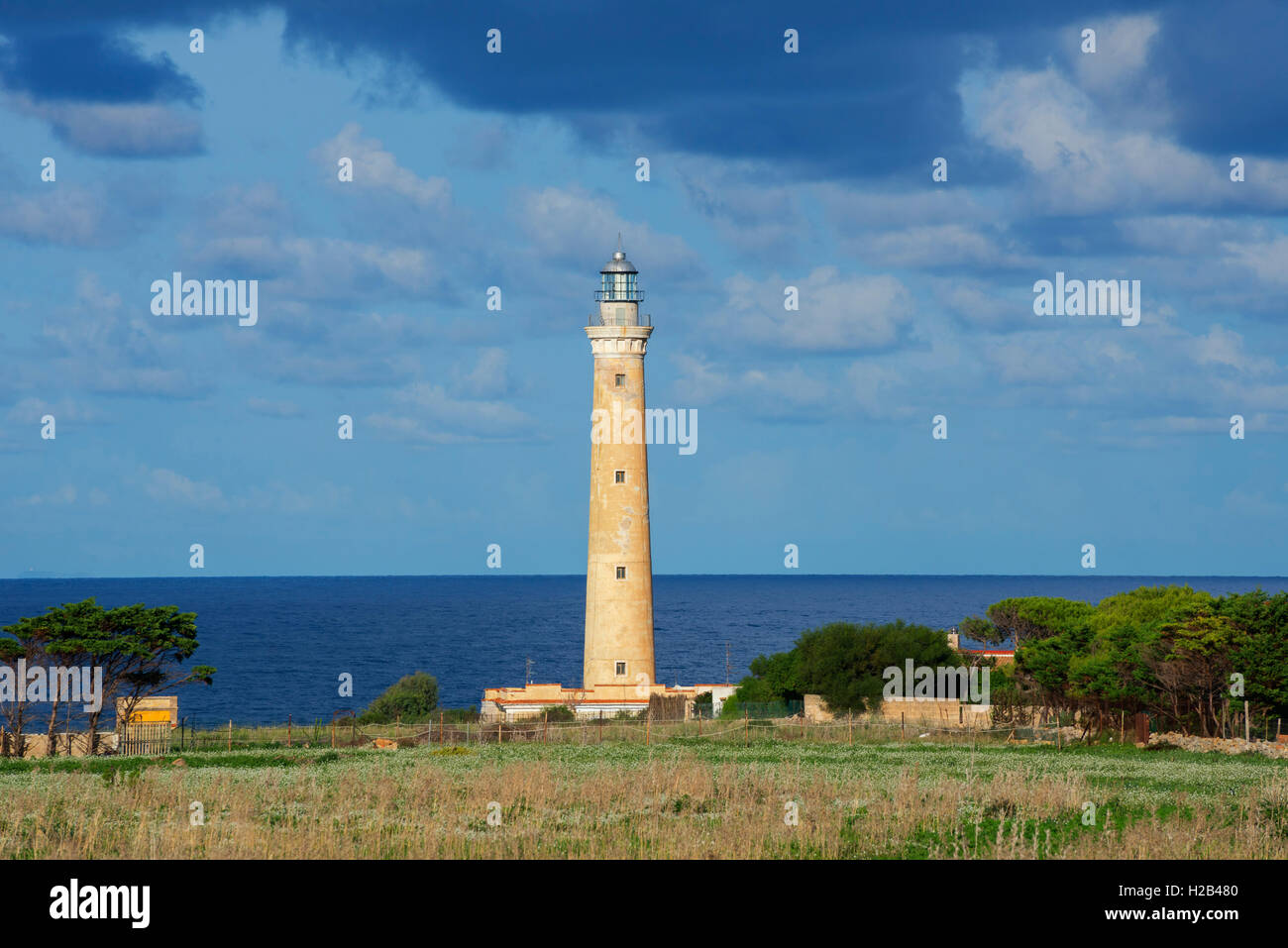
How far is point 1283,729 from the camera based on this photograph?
4509 cm

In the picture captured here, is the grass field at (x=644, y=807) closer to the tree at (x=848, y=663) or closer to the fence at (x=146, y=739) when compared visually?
the fence at (x=146, y=739)

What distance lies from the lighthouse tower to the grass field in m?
21.3

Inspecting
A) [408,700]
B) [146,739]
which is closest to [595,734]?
[146,739]

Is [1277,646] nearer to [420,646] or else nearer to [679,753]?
[679,753]

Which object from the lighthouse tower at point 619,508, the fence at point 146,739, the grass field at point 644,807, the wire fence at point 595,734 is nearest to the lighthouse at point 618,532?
the lighthouse tower at point 619,508

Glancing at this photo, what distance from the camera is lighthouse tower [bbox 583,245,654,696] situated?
6012cm

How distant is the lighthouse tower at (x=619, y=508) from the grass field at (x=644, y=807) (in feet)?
70.0

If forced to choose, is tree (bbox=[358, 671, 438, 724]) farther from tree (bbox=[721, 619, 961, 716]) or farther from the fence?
the fence

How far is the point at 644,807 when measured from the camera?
2825 centimetres

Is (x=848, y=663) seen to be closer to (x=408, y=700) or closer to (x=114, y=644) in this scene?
(x=114, y=644)

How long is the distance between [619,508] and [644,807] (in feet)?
106
